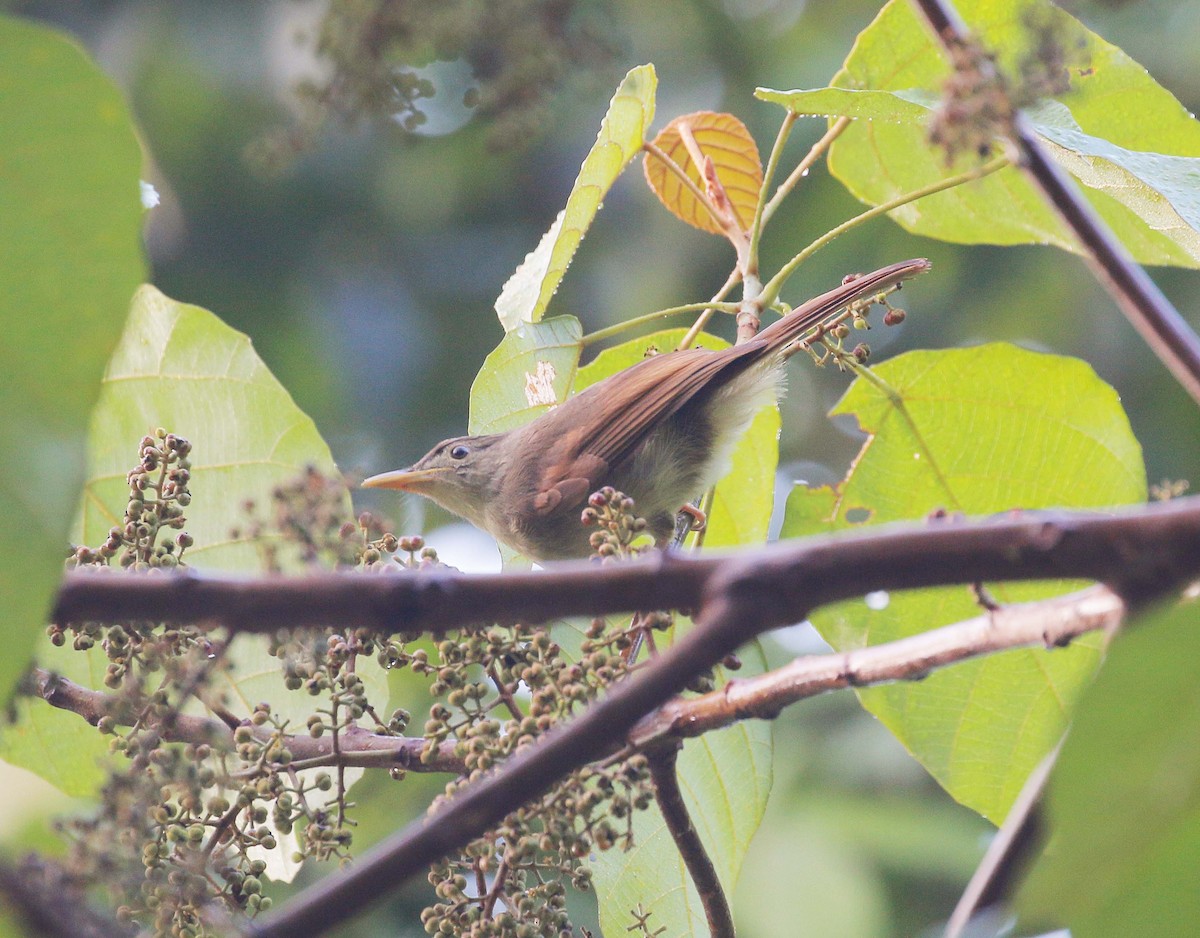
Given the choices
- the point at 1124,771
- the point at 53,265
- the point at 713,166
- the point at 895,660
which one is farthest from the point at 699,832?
the point at 53,265

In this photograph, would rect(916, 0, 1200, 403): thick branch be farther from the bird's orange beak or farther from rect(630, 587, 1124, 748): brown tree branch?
the bird's orange beak

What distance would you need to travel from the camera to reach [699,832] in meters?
2.72

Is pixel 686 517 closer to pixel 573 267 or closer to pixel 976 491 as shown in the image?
pixel 976 491

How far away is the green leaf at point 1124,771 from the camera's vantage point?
0.94 meters

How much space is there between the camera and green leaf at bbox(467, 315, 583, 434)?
9.88 ft

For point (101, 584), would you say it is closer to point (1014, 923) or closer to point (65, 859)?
point (65, 859)

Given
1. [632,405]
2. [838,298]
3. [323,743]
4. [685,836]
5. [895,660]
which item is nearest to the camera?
[895,660]

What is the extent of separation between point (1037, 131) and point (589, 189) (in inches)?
40.8

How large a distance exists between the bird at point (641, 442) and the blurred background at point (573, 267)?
10.5ft

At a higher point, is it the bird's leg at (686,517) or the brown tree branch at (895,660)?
the bird's leg at (686,517)

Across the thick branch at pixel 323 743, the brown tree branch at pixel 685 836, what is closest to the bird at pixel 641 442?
the thick branch at pixel 323 743

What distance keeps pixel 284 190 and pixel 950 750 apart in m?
9.64

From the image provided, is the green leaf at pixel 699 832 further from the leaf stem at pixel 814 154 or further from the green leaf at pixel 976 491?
the leaf stem at pixel 814 154

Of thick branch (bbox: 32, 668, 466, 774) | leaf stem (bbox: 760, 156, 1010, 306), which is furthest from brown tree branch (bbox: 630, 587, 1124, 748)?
leaf stem (bbox: 760, 156, 1010, 306)
